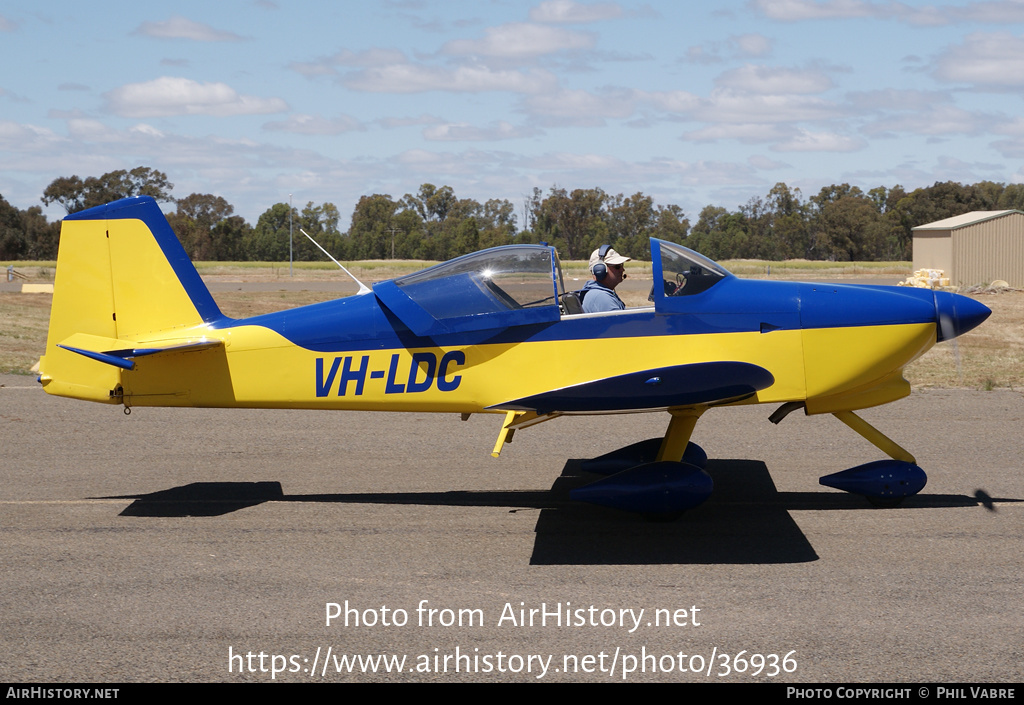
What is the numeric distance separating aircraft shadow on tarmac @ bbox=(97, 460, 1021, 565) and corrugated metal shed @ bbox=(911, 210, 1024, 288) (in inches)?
1173

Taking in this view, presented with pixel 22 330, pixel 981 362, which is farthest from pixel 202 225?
pixel 981 362

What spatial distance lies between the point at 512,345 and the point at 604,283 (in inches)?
39.2

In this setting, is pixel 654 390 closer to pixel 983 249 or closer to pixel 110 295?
pixel 110 295

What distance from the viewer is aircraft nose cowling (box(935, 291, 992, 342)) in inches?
259

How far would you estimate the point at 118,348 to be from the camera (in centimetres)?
704

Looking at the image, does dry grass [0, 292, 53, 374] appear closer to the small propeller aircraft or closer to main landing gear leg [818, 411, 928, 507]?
the small propeller aircraft

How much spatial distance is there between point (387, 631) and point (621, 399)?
2366 millimetres

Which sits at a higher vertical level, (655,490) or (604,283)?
(604,283)

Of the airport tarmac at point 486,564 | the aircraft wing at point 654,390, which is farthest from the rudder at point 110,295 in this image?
the aircraft wing at point 654,390

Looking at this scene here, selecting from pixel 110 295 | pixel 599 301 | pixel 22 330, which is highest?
pixel 110 295

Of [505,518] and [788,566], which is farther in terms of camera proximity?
[505,518]

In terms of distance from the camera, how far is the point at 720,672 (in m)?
4.31

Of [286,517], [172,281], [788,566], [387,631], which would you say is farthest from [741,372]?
[172,281]

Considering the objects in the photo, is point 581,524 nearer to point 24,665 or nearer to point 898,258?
point 24,665
